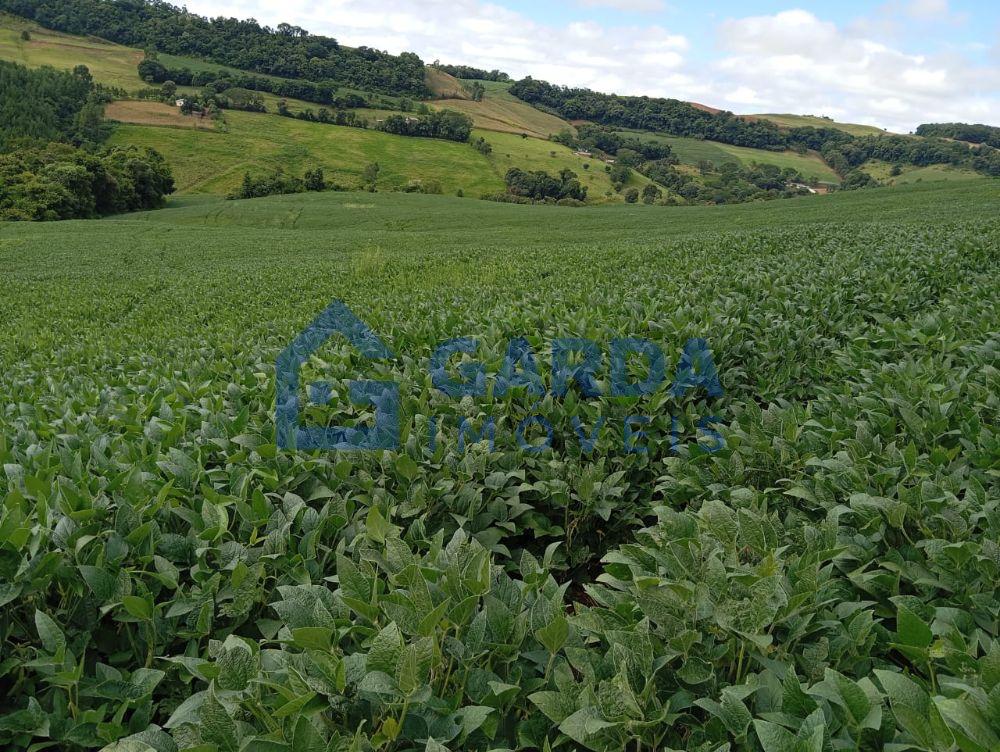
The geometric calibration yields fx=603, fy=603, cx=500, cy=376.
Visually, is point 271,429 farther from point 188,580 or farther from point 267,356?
point 267,356

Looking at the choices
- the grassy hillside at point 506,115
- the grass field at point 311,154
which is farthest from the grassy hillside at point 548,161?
the grassy hillside at point 506,115

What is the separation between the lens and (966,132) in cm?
13800

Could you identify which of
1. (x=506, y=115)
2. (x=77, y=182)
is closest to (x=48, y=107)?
(x=77, y=182)

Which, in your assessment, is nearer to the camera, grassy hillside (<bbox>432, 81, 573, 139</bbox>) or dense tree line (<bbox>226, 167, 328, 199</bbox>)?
dense tree line (<bbox>226, 167, 328, 199</bbox>)

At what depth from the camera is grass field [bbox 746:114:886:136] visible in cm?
16325

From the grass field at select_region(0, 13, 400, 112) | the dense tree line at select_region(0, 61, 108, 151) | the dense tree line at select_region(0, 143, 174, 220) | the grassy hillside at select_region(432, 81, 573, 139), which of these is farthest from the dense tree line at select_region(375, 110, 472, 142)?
the dense tree line at select_region(0, 61, 108, 151)

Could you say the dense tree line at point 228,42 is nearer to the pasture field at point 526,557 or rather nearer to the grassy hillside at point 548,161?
the grassy hillside at point 548,161

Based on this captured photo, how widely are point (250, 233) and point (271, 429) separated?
52.5 metres

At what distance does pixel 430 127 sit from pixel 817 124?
121m

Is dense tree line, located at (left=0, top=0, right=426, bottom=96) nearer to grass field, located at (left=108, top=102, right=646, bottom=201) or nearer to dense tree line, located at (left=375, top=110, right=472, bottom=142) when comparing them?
dense tree line, located at (left=375, top=110, right=472, bottom=142)

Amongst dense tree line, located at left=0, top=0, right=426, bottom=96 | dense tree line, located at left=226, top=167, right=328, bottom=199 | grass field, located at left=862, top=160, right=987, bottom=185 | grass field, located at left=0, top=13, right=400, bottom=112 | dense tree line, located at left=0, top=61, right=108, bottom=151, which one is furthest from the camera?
dense tree line, located at left=0, top=0, right=426, bottom=96

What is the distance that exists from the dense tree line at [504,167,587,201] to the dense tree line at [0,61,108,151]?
61799 mm

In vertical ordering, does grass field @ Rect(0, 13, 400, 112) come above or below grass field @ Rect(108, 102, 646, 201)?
above

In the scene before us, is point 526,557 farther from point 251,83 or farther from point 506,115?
point 506,115
